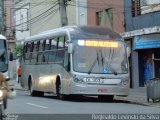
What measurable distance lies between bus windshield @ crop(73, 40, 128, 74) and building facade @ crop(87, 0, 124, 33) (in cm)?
1297

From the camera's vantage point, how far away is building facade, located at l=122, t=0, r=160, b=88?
1281 inches

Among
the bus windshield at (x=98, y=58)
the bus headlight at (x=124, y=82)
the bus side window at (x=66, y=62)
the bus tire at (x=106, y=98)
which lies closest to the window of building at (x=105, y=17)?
the bus tire at (x=106, y=98)

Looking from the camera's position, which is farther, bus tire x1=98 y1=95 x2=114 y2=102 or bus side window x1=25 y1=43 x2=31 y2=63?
bus side window x1=25 y1=43 x2=31 y2=63

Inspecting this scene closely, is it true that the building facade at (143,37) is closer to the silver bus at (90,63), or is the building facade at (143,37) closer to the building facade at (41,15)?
the silver bus at (90,63)

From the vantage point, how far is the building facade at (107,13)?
37.4 metres

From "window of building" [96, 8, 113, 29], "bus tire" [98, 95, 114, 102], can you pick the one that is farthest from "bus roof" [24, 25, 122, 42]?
"window of building" [96, 8, 113, 29]

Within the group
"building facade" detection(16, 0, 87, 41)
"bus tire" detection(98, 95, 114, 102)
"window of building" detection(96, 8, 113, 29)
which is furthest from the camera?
"building facade" detection(16, 0, 87, 41)

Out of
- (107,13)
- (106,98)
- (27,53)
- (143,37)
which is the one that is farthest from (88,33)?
(107,13)

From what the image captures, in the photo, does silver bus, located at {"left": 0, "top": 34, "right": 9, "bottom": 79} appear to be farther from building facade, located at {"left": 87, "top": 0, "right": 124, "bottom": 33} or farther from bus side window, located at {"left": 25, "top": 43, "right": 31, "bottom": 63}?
building facade, located at {"left": 87, "top": 0, "right": 124, "bottom": 33}

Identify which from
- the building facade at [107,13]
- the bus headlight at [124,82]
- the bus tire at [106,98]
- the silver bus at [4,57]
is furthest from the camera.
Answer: the building facade at [107,13]

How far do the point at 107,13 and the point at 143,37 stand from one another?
583cm

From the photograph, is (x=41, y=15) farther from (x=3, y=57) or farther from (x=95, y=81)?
(x=95, y=81)

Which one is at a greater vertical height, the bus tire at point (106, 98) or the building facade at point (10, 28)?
the building facade at point (10, 28)

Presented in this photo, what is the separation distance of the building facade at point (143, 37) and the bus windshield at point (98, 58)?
7.64m
